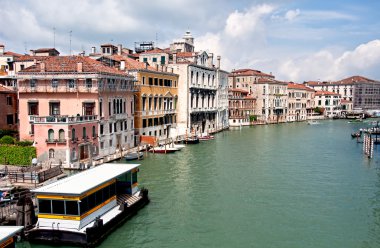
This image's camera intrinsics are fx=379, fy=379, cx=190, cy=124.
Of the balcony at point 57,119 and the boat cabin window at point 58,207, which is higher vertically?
the balcony at point 57,119

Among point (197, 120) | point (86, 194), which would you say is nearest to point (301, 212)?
point (86, 194)

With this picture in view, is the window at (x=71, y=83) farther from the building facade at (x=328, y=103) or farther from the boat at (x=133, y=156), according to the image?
the building facade at (x=328, y=103)

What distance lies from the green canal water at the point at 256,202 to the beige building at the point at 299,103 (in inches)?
1733

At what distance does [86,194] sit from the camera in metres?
11.6

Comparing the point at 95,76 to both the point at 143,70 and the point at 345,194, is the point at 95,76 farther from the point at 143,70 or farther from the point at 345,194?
the point at 345,194

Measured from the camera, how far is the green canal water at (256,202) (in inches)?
483

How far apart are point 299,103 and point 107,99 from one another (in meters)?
55.8

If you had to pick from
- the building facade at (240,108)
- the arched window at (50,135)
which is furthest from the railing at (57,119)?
the building facade at (240,108)

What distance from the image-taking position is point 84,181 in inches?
498

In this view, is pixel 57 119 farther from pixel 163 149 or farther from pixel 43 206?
pixel 43 206

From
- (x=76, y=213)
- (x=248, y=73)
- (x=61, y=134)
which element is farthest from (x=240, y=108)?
(x=76, y=213)

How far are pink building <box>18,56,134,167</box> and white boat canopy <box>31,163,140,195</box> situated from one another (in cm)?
694

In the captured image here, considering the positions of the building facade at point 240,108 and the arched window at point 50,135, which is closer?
the arched window at point 50,135

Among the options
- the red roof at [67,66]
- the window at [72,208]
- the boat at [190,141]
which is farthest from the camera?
the boat at [190,141]
